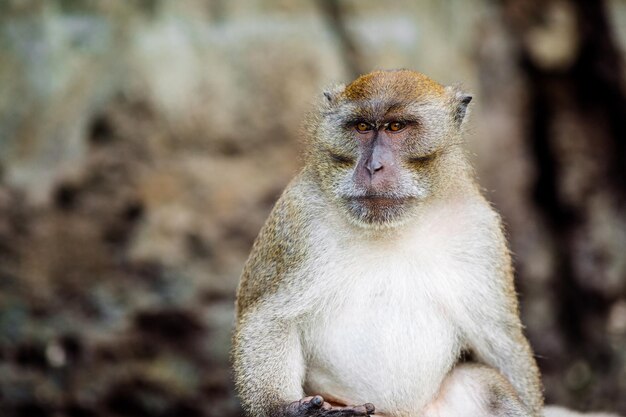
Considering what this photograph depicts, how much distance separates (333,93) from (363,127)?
0.51 metres

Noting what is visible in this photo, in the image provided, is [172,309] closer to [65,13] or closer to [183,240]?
[183,240]

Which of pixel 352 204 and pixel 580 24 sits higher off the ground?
pixel 580 24

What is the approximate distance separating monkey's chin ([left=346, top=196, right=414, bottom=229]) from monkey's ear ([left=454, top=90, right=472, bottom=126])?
83cm

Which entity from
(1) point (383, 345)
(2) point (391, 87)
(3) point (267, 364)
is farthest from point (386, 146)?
(3) point (267, 364)

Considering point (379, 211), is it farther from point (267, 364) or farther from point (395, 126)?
point (267, 364)

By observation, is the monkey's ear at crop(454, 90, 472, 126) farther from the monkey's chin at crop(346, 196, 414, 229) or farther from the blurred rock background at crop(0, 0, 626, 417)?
the blurred rock background at crop(0, 0, 626, 417)

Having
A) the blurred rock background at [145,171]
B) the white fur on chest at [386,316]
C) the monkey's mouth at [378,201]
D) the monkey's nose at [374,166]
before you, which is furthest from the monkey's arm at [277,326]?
the blurred rock background at [145,171]

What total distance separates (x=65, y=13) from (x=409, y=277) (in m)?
6.42

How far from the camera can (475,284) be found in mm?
6320

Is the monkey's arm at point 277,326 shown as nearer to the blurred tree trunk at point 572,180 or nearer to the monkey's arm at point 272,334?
the monkey's arm at point 272,334

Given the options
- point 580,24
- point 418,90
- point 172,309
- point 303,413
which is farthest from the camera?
point 580,24

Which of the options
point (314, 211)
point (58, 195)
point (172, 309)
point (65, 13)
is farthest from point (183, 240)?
point (314, 211)

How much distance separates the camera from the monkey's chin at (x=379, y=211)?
589 cm

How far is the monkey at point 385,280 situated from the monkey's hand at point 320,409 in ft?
0.07
